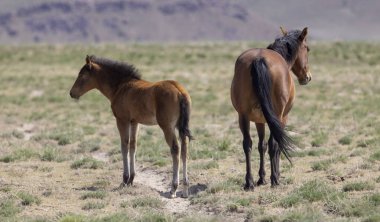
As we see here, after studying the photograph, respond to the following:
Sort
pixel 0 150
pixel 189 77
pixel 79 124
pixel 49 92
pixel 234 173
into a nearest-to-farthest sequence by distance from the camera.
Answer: pixel 234 173, pixel 0 150, pixel 79 124, pixel 49 92, pixel 189 77

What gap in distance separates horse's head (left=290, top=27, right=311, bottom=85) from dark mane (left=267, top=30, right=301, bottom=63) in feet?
0.25

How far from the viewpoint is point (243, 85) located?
1118cm

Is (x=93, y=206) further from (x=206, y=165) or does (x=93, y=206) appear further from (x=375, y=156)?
(x=375, y=156)

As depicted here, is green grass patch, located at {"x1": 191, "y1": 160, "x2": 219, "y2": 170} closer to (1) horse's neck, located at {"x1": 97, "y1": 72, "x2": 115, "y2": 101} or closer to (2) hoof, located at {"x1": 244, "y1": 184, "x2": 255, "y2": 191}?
(1) horse's neck, located at {"x1": 97, "y1": 72, "x2": 115, "y2": 101}

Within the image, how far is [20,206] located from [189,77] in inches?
1075

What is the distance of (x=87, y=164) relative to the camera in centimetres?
1409

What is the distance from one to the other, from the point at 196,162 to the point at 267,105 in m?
3.64

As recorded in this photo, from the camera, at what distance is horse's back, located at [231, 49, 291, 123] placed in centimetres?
1111

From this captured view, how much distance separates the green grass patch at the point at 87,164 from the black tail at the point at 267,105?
4347 mm

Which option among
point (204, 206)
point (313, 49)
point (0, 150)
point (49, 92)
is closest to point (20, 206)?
point (204, 206)

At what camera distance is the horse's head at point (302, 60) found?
12.5 meters

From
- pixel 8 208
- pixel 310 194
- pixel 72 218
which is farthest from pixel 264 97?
pixel 8 208

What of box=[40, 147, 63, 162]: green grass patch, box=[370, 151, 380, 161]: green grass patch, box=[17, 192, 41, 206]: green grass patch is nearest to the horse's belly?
box=[17, 192, 41, 206]: green grass patch

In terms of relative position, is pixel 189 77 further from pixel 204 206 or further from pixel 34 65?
pixel 204 206
